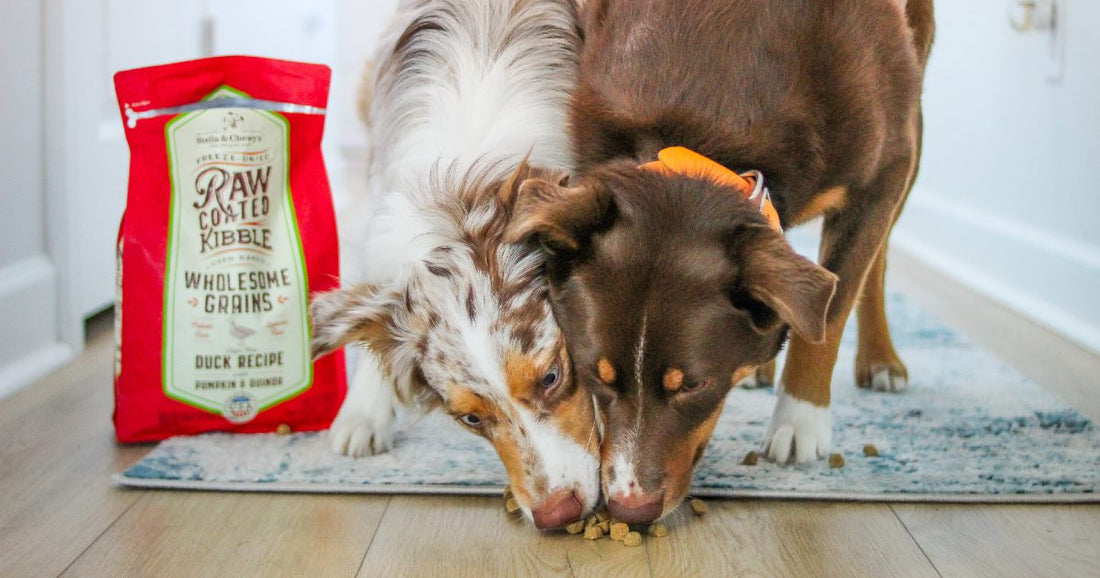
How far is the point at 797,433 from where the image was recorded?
2.20 meters

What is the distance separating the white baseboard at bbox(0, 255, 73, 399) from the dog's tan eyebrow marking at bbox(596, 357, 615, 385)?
5.25 feet

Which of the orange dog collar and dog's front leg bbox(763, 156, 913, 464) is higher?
the orange dog collar

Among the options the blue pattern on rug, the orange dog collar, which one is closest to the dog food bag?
the blue pattern on rug

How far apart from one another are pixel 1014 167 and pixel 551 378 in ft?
7.99

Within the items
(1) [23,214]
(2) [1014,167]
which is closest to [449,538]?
(1) [23,214]

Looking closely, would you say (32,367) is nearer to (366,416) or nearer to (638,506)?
(366,416)

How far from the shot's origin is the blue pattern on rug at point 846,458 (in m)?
2.04

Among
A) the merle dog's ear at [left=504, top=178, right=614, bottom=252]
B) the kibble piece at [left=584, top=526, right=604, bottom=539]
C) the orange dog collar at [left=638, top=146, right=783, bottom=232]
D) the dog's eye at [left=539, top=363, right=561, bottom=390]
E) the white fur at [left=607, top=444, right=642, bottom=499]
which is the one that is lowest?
the kibble piece at [left=584, top=526, right=604, bottom=539]

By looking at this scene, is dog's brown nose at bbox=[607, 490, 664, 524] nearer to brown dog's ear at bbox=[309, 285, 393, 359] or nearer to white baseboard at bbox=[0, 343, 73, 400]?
brown dog's ear at bbox=[309, 285, 393, 359]

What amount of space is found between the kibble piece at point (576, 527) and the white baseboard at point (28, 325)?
154cm

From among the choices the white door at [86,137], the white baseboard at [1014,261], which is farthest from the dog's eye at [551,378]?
the white baseboard at [1014,261]

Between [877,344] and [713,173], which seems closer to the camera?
[713,173]

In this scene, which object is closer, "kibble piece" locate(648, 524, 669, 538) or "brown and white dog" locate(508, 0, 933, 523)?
"brown and white dog" locate(508, 0, 933, 523)

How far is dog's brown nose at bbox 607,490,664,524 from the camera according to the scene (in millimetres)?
1787
